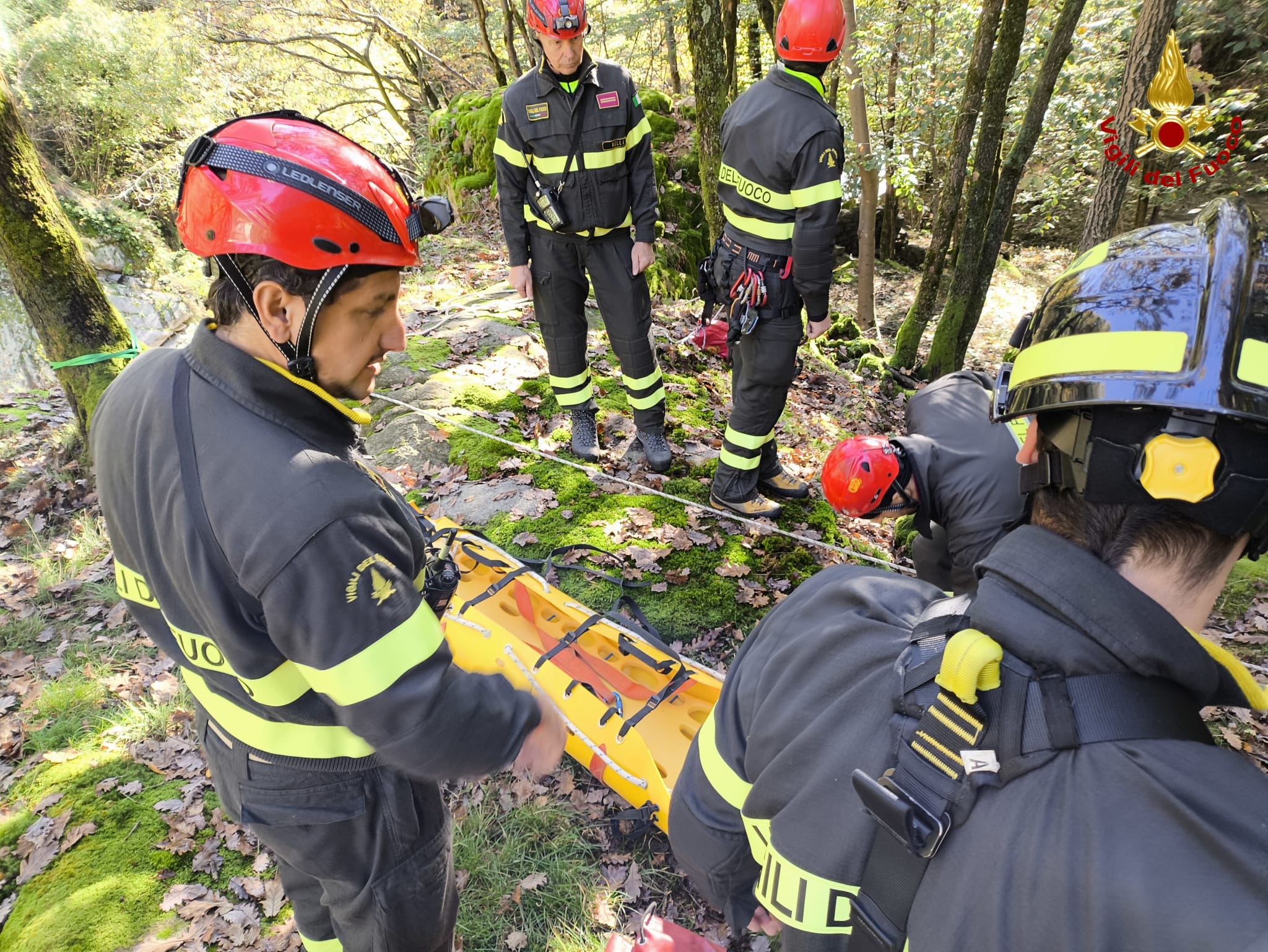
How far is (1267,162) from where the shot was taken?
9.68 metres

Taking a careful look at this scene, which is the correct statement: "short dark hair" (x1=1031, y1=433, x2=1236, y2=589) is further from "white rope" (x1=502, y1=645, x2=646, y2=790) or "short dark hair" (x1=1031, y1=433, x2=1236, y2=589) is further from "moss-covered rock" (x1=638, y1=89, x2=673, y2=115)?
"moss-covered rock" (x1=638, y1=89, x2=673, y2=115)

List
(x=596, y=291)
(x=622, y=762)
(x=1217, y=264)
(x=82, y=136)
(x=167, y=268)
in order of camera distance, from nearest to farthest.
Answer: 1. (x=1217, y=264)
2. (x=622, y=762)
3. (x=596, y=291)
4. (x=167, y=268)
5. (x=82, y=136)

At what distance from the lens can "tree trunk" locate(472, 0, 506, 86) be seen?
46.4 feet

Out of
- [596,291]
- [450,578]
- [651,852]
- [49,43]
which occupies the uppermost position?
[49,43]

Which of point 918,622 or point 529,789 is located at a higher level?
point 918,622

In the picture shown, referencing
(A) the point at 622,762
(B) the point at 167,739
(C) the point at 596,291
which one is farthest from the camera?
(C) the point at 596,291

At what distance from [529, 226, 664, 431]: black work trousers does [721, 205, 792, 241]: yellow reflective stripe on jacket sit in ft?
2.46

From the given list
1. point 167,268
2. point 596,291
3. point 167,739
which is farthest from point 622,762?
point 167,268

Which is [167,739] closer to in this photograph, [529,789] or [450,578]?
[529,789]

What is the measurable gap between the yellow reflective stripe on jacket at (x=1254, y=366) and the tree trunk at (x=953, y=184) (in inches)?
328

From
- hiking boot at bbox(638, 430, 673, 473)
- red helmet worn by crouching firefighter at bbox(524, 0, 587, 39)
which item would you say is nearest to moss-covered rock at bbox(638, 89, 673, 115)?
red helmet worn by crouching firefighter at bbox(524, 0, 587, 39)

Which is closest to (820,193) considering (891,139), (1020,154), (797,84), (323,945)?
(797,84)

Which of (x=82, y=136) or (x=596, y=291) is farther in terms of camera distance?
(x=82, y=136)

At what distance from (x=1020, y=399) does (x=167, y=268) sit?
16988mm
